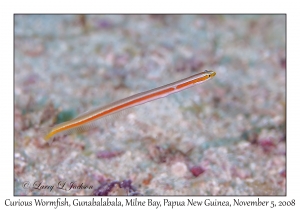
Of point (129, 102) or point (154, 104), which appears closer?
point (129, 102)

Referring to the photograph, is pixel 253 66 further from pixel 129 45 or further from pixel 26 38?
pixel 26 38

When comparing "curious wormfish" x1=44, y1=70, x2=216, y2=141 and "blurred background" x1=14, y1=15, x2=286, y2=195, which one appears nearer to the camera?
"curious wormfish" x1=44, y1=70, x2=216, y2=141

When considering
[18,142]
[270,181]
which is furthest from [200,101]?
[18,142]

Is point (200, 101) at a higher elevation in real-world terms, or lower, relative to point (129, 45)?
lower

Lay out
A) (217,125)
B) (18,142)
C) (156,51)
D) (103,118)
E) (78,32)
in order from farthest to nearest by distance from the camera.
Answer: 1. (78,32)
2. (156,51)
3. (217,125)
4. (18,142)
5. (103,118)

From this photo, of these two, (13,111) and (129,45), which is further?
(129,45)
